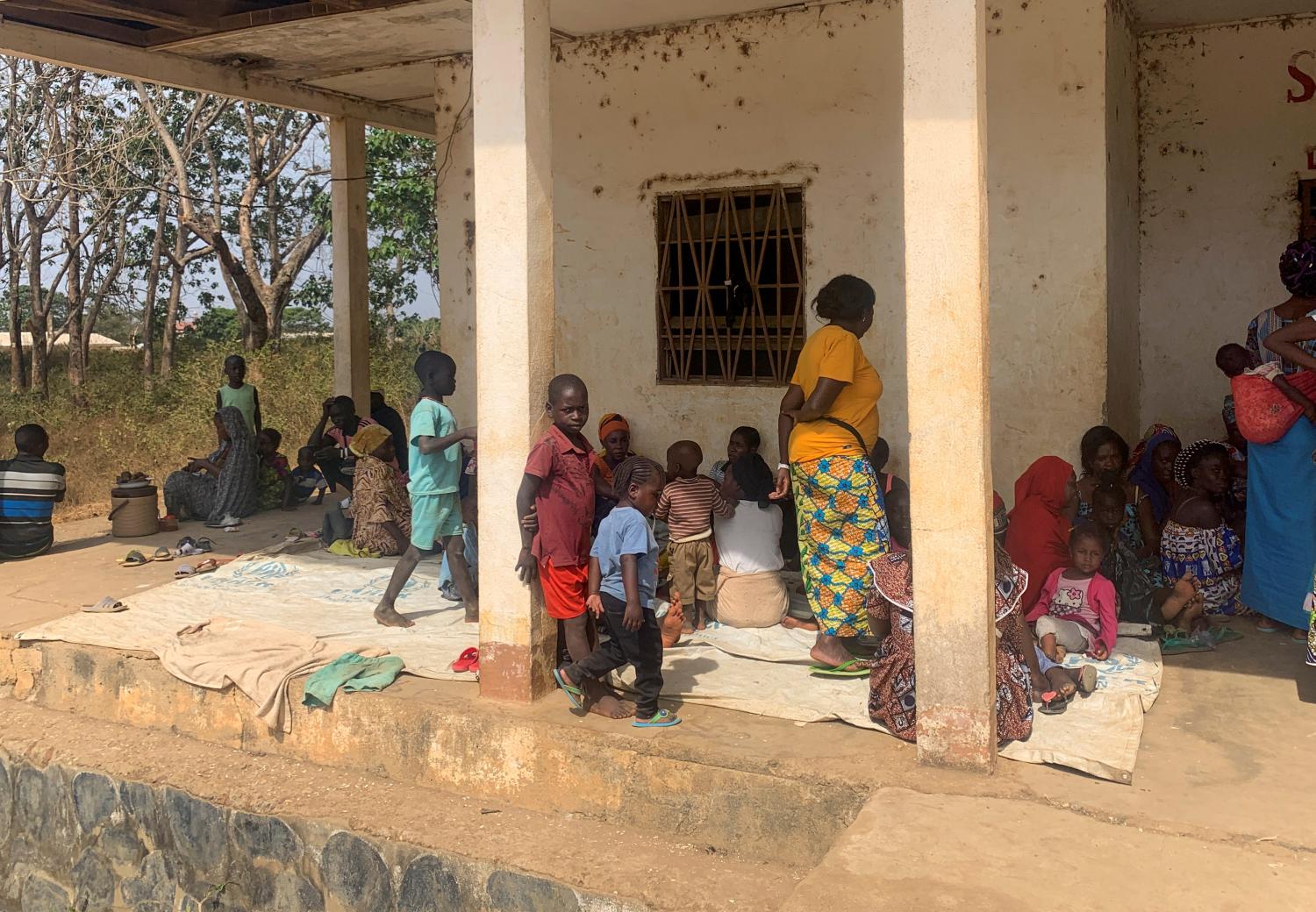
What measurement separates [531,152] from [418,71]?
4.53 m

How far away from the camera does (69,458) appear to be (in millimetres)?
12344

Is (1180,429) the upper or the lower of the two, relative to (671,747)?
upper

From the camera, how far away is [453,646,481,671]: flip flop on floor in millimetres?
4891

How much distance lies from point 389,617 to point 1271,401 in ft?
13.7

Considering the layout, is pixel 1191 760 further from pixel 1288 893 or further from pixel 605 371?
pixel 605 371

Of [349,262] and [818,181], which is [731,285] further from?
[349,262]

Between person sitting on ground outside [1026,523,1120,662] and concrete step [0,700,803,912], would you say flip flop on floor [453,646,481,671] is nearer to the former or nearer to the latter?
concrete step [0,700,803,912]

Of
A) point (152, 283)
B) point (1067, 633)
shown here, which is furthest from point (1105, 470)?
point (152, 283)

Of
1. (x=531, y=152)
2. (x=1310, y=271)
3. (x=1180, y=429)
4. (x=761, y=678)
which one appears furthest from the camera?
(x=1180, y=429)

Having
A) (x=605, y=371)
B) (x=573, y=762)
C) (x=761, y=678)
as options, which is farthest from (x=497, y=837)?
(x=605, y=371)

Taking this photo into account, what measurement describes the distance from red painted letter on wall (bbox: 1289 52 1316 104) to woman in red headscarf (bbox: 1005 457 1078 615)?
10.7 ft

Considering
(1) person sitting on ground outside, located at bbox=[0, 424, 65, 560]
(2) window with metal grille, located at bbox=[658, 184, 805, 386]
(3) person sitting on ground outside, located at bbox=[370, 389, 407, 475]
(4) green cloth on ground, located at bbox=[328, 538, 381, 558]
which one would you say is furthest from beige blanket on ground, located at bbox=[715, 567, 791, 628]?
(1) person sitting on ground outside, located at bbox=[0, 424, 65, 560]

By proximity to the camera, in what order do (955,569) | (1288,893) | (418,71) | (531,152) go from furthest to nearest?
1. (418,71)
2. (531,152)
3. (955,569)
4. (1288,893)

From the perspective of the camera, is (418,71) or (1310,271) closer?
(1310,271)
